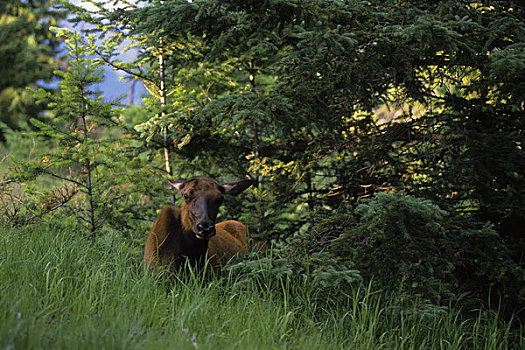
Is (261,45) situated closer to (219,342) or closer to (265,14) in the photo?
(265,14)

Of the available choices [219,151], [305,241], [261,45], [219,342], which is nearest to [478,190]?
[305,241]

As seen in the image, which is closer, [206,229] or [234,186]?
[206,229]

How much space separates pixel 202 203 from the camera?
473 cm

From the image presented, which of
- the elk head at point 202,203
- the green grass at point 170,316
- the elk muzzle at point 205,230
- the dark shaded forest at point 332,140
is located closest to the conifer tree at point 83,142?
the dark shaded forest at point 332,140

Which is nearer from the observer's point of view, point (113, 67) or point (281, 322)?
point (281, 322)

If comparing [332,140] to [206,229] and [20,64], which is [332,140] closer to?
[206,229]

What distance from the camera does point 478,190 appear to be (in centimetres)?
493

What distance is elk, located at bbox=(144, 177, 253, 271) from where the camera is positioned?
472 cm

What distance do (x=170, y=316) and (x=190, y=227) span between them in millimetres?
1500

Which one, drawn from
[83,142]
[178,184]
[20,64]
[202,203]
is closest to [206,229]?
[202,203]

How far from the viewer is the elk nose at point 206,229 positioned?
4551 mm

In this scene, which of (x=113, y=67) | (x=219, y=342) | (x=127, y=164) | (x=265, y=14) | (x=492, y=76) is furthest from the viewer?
(x=113, y=67)

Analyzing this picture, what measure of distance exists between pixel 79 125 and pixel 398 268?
4.64 metres

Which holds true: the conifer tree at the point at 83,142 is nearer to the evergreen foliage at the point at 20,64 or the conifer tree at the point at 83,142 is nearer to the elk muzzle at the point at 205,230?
the elk muzzle at the point at 205,230
